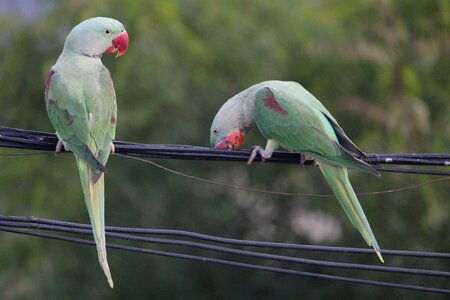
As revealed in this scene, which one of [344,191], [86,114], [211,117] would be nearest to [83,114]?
[86,114]

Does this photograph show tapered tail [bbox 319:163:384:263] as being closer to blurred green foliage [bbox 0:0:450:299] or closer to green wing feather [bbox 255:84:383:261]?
green wing feather [bbox 255:84:383:261]

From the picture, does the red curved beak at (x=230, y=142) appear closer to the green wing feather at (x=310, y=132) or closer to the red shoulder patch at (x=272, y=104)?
the green wing feather at (x=310, y=132)

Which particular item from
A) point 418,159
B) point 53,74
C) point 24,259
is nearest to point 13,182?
point 24,259

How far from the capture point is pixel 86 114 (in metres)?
5.74

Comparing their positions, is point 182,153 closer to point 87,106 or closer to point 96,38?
point 87,106

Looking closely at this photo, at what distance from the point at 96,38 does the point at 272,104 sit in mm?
1201

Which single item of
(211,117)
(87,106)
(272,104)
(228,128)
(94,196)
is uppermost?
(87,106)

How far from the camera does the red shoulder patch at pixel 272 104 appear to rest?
236 inches

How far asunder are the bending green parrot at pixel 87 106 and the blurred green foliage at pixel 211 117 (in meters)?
2.45

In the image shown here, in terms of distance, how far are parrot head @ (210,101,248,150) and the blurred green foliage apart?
233cm

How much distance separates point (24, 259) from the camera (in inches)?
348

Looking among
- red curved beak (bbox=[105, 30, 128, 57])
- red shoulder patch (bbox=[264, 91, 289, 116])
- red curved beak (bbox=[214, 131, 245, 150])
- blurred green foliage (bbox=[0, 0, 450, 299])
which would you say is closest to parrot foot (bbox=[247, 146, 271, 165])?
red shoulder patch (bbox=[264, 91, 289, 116])

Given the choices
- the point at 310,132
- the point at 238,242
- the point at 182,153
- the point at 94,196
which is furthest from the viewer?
the point at 310,132

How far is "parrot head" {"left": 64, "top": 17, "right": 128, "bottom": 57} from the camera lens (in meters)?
6.11
